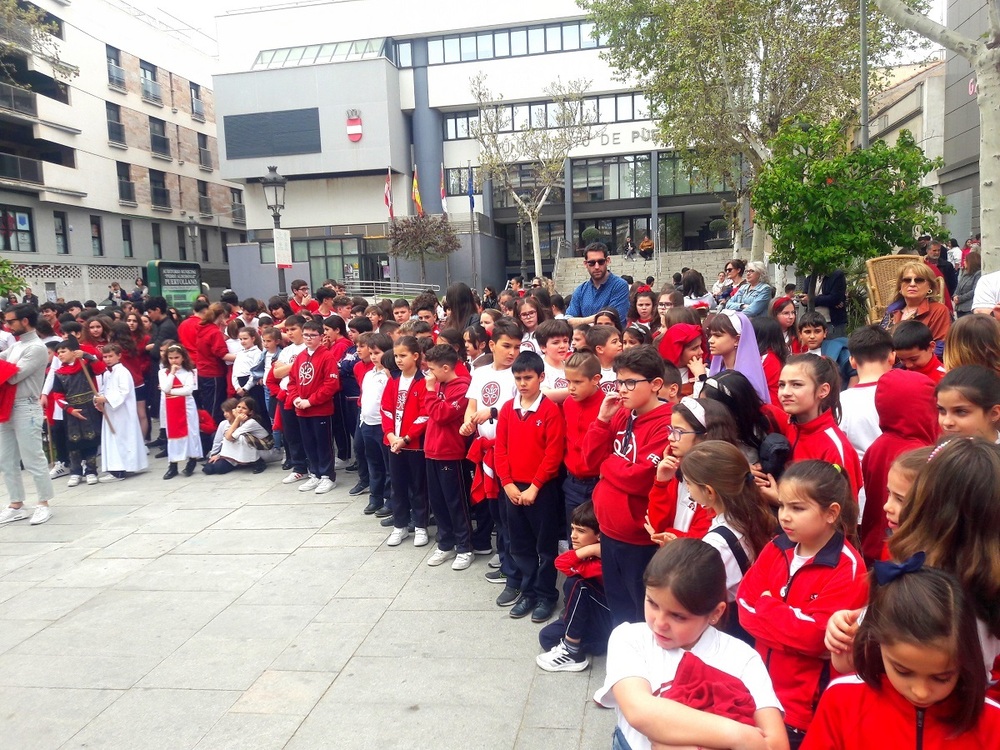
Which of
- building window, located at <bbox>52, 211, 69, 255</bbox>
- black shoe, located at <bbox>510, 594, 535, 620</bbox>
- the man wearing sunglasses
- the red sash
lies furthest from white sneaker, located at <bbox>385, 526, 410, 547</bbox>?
building window, located at <bbox>52, 211, 69, 255</bbox>

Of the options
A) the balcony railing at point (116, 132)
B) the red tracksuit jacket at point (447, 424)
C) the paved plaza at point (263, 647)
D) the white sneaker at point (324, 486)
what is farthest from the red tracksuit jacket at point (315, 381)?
the balcony railing at point (116, 132)

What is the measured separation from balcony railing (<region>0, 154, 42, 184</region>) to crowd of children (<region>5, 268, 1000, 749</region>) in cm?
2716

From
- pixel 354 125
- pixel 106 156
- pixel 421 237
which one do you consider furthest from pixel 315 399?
pixel 106 156

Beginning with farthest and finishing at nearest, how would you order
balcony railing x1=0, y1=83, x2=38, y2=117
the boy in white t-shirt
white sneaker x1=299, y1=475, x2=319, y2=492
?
balcony railing x1=0, y1=83, x2=38, y2=117 < white sneaker x1=299, y1=475, x2=319, y2=492 < the boy in white t-shirt

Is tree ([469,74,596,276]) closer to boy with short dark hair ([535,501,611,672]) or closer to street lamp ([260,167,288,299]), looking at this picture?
street lamp ([260,167,288,299])

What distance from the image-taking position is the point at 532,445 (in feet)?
15.4

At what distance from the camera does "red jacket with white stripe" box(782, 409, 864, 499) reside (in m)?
3.16

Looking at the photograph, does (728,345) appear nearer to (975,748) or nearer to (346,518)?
(975,748)

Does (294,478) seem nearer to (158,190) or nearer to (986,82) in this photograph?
(986,82)

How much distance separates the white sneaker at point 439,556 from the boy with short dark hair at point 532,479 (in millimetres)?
1122

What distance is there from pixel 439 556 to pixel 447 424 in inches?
42.7

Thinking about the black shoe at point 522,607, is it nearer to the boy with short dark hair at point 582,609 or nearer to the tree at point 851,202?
the boy with short dark hair at point 582,609

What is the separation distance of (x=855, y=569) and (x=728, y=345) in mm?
A: 2075

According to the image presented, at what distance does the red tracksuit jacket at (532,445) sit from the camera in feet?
15.1
